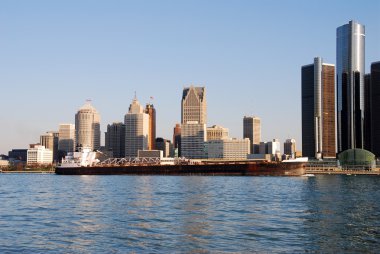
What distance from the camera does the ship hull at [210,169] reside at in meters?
171

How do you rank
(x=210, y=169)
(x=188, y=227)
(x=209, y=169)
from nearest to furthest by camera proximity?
(x=188, y=227) → (x=210, y=169) → (x=209, y=169)

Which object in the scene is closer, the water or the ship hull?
the water

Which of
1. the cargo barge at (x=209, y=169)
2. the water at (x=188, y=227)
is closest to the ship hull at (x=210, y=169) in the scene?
the cargo barge at (x=209, y=169)

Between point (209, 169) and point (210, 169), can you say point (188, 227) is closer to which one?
point (210, 169)

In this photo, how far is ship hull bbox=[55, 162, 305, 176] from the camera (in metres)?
171

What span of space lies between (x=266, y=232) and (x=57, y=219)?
1914 cm

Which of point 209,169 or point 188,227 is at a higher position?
point 188,227

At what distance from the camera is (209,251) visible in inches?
1225

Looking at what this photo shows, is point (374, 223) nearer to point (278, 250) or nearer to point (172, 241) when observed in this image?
point (278, 250)

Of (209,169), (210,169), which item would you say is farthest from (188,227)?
(209,169)

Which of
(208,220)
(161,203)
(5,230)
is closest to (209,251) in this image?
(208,220)

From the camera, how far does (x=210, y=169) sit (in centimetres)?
17675

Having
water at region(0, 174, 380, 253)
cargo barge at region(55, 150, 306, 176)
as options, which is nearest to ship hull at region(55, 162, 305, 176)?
→ cargo barge at region(55, 150, 306, 176)

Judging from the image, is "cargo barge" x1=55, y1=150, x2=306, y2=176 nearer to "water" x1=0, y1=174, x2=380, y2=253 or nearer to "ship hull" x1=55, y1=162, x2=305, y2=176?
"ship hull" x1=55, y1=162, x2=305, y2=176
